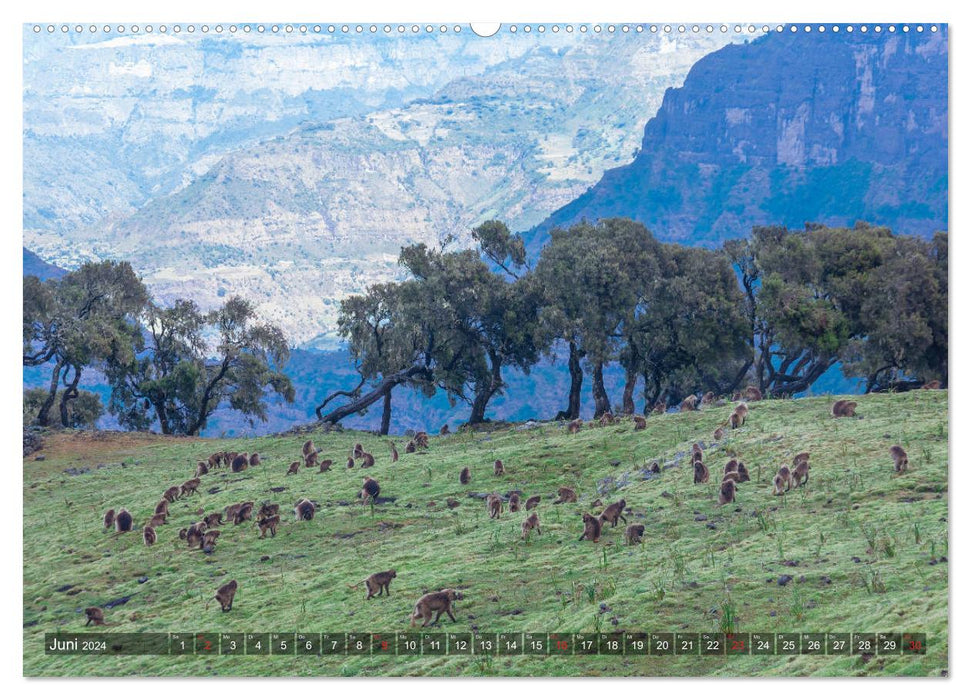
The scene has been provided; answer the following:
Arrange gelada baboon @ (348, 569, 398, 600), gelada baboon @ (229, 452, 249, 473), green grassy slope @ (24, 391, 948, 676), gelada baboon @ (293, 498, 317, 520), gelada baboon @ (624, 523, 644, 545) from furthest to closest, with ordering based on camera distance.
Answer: gelada baboon @ (229, 452, 249, 473)
gelada baboon @ (293, 498, 317, 520)
gelada baboon @ (624, 523, 644, 545)
gelada baboon @ (348, 569, 398, 600)
green grassy slope @ (24, 391, 948, 676)

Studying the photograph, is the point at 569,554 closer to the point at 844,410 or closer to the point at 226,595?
the point at 226,595

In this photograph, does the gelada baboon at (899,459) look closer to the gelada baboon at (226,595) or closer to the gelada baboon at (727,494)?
the gelada baboon at (727,494)

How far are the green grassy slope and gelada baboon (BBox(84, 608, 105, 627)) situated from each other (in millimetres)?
204

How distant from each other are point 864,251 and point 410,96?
18.2 m

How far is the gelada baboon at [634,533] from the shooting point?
19.3 m

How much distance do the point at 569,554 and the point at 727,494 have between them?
3644 millimetres

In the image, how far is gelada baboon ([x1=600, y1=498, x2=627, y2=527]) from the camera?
803 inches

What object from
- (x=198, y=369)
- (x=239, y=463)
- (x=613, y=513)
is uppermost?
(x=198, y=369)

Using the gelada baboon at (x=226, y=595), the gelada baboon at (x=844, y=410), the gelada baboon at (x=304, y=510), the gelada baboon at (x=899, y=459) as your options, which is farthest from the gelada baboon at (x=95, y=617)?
the gelada baboon at (x=844, y=410)

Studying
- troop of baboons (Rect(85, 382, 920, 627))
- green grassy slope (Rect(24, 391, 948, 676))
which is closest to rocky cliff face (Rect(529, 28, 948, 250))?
troop of baboons (Rect(85, 382, 920, 627))

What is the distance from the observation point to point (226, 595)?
19.1m

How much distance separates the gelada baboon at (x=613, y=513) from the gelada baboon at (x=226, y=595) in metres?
6.76

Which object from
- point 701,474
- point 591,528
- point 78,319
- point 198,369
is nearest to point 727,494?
point 701,474

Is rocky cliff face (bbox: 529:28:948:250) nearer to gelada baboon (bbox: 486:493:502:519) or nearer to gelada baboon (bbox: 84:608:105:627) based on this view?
gelada baboon (bbox: 486:493:502:519)
